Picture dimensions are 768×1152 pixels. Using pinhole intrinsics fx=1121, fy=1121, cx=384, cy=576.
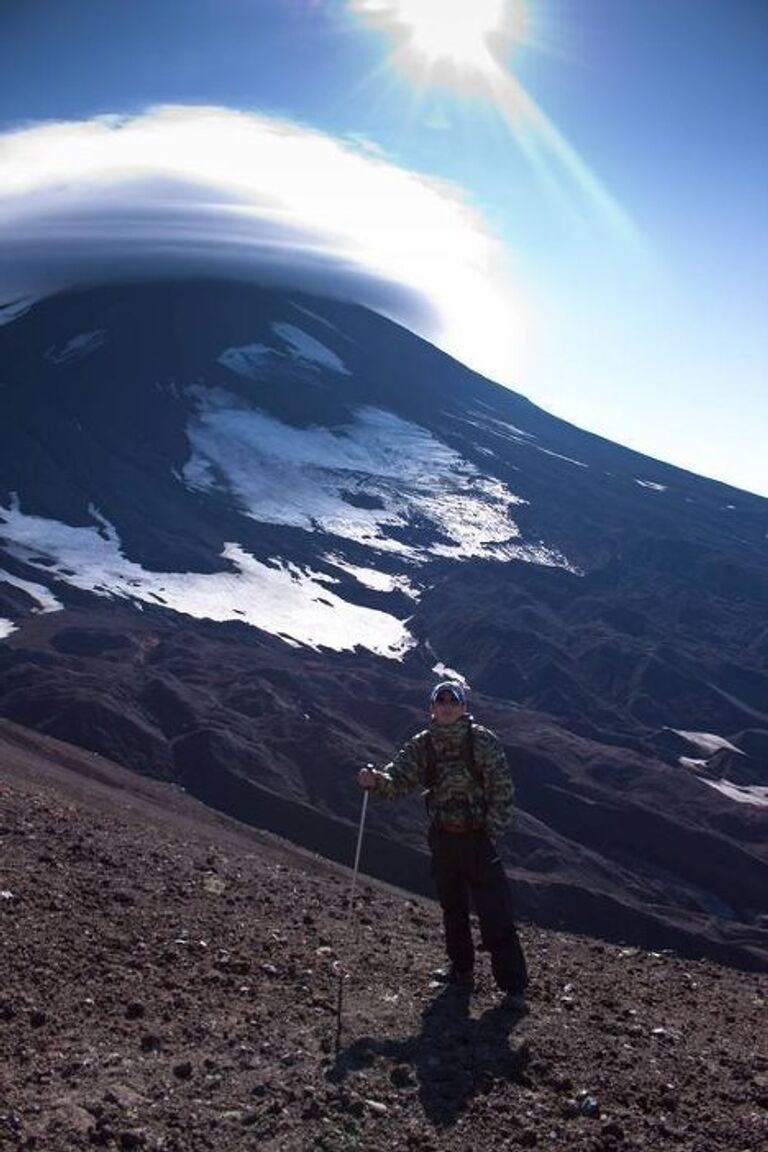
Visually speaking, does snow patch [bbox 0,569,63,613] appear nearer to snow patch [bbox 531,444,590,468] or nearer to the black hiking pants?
the black hiking pants

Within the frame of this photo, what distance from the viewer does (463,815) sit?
6777 mm

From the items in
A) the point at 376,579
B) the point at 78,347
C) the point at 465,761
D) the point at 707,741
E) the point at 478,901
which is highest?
the point at 78,347

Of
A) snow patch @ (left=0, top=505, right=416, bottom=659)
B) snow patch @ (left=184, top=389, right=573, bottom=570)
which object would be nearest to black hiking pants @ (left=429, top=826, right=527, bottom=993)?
snow patch @ (left=0, top=505, right=416, bottom=659)

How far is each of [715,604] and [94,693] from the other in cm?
5092

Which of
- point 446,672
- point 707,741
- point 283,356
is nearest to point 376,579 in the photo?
point 446,672

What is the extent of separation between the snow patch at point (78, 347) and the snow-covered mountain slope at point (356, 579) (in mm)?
379

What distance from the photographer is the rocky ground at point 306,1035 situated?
4.69 metres

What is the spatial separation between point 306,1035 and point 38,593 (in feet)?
179

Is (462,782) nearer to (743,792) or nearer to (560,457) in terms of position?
(743,792)

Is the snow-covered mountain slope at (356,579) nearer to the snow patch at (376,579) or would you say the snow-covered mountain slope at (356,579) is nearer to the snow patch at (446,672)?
the snow patch at (376,579)

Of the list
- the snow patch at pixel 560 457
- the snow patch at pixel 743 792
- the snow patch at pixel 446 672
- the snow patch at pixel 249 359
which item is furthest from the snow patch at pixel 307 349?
the snow patch at pixel 743 792

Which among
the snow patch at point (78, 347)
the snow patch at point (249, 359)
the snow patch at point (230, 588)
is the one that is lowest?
the snow patch at point (230, 588)

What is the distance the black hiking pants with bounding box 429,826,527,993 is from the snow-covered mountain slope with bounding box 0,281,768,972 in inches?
947

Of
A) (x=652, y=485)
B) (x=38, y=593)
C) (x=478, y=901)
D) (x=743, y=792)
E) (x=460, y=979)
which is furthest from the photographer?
(x=652, y=485)
